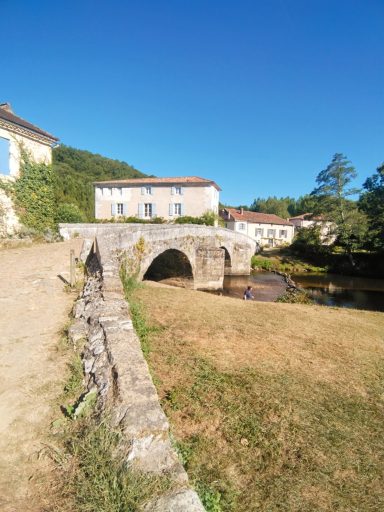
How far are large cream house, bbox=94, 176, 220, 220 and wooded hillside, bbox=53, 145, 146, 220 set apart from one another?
69.8 inches

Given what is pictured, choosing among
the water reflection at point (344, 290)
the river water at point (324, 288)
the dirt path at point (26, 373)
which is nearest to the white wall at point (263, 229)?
the river water at point (324, 288)

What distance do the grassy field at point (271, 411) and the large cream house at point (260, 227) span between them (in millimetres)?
33569

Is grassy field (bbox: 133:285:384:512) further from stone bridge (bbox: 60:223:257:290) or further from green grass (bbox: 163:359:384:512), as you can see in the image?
stone bridge (bbox: 60:223:257:290)

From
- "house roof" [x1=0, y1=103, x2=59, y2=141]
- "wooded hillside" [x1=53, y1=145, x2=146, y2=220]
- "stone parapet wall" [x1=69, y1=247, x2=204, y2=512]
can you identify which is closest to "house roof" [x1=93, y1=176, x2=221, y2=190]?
"wooded hillside" [x1=53, y1=145, x2=146, y2=220]

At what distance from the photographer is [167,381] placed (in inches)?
149

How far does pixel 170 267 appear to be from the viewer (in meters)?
17.5

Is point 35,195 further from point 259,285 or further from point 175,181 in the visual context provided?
point 175,181

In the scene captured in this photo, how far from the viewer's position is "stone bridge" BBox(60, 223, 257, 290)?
375 inches

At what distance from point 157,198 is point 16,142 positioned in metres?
17.4

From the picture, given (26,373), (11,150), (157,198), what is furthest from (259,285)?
(26,373)

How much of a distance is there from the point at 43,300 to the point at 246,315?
4.66 m

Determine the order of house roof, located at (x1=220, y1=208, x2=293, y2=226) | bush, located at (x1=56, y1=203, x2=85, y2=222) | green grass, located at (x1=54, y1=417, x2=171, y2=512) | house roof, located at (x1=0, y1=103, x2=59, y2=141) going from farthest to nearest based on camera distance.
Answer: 1. house roof, located at (x1=220, y1=208, x2=293, y2=226)
2. bush, located at (x1=56, y1=203, x2=85, y2=222)
3. house roof, located at (x1=0, y1=103, x2=59, y2=141)
4. green grass, located at (x1=54, y1=417, x2=171, y2=512)

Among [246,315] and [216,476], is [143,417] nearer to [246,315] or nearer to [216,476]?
[216,476]

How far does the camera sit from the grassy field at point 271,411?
8.02ft
